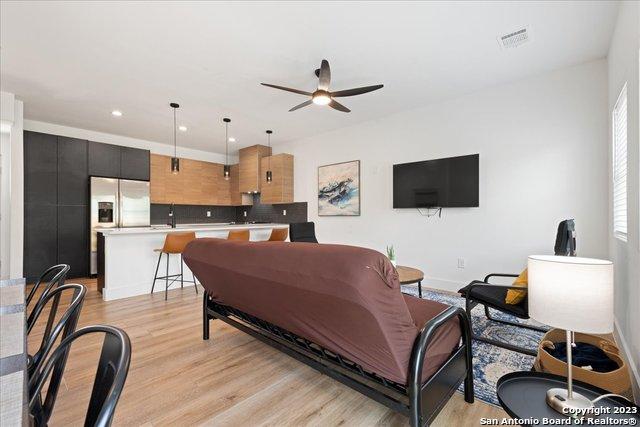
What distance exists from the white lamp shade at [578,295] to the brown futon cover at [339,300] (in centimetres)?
52

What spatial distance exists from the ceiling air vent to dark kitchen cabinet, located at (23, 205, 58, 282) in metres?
6.79

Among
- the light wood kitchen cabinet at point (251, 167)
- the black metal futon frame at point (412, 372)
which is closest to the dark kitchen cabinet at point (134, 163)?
the light wood kitchen cabinet at point (251, 167)

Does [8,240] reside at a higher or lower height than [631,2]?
lower

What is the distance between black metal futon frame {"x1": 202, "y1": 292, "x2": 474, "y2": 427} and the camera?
1.26 meters

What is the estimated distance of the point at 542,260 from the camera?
3.84 ft

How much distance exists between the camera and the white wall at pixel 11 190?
385 cm

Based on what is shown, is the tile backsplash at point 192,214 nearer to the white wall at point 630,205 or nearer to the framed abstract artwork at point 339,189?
the framed abstract artwork at point 339,189

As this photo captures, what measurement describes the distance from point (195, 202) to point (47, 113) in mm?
2943

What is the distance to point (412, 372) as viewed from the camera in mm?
1255

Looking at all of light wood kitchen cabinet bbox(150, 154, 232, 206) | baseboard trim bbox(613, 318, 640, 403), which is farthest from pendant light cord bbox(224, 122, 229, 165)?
baseboard trim bbox(613, 318, 640, 403)

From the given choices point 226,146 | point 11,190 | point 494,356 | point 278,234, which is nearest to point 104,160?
point 11,190

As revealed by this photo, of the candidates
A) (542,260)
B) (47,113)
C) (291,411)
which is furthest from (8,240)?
(542,260)

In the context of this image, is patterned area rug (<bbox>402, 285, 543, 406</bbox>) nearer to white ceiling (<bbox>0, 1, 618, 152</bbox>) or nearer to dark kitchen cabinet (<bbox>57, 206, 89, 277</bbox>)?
white ceiling (<bbox>0, 1, 618, 152</bbox>)

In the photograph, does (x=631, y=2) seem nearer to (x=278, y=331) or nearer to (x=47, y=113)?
(x=278, y=331)
